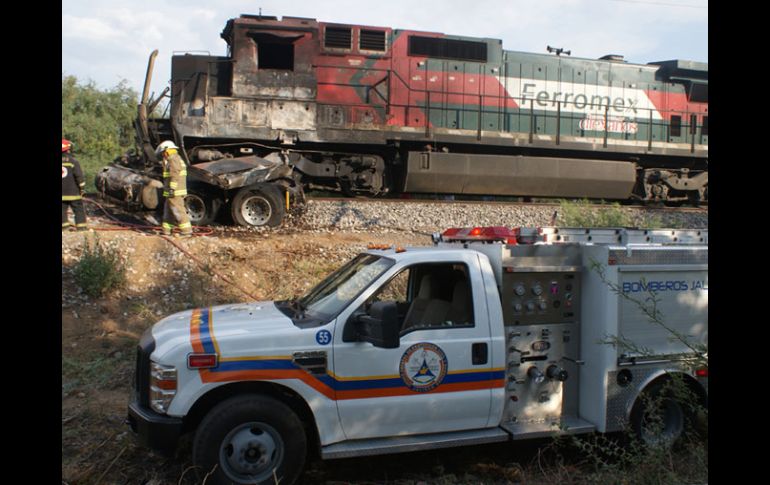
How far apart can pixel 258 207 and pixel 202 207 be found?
1.02 metres

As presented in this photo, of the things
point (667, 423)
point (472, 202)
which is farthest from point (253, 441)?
point (472, 202)

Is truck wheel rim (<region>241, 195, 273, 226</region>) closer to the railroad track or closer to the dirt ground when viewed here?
the dirt ground

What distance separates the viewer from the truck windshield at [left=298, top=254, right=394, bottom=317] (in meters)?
4.61

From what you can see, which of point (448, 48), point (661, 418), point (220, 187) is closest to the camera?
point (661, 418)

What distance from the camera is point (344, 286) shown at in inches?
191

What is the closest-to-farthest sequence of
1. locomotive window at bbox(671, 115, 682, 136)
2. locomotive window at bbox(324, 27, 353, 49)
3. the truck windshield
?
the truck windshield < locomotive window at bbox(324, 27, 353, 49) < locomotive window at bbox(671, 115, 682, 136)

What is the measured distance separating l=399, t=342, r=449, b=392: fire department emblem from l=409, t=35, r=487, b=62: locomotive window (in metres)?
10.4

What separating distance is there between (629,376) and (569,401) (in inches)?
19.8

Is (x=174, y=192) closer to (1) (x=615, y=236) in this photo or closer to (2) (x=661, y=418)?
(1) (x=615, y=236)

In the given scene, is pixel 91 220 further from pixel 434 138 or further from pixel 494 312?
pixel 494 312

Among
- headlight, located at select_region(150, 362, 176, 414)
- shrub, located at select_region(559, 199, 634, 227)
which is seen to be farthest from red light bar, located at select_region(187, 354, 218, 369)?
shrub, located at select_region(559, 199, 634, 227)

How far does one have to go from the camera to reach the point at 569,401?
496 centimetres

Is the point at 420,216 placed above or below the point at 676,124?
below
